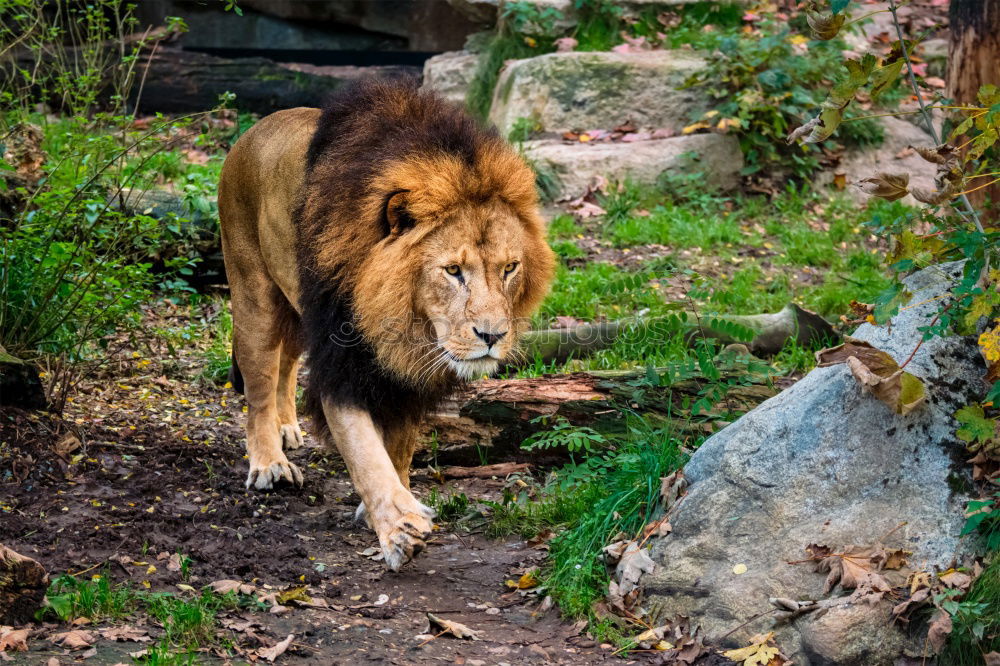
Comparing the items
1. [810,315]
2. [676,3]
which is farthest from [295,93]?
[810,315]

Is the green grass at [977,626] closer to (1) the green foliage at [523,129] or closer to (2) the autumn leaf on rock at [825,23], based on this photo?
(2) the autumn leaf on rock at [825,23]

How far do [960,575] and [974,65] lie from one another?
3.41m

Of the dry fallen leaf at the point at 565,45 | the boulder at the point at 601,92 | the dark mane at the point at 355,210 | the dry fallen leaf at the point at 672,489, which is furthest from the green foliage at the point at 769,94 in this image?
the dry fallen leaf at the point at 672,489

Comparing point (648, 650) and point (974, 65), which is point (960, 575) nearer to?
point (648, 650)

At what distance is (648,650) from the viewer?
12.6ft

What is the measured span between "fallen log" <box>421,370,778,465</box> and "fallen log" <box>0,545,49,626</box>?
2035 millimetres

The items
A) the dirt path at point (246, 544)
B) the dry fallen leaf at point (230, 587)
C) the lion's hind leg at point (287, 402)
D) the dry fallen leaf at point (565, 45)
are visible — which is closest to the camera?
the dirt path at point (246, 544)

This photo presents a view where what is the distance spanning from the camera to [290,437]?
6020 millimetres

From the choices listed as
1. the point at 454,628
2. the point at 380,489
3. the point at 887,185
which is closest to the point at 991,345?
the point at 887,185

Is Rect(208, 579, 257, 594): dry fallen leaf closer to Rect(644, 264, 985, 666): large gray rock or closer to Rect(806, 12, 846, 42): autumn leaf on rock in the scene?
Rect(644, 264, 985, 666): large gray rock

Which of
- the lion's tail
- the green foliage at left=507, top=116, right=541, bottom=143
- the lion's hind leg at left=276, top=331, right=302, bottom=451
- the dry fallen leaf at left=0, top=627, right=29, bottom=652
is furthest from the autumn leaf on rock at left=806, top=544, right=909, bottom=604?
the green foliage at left=507, top=116, right=541, bottom=143

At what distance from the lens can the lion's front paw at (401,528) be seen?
14.1 feet

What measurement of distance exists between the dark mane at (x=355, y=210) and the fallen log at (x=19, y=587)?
1.46m

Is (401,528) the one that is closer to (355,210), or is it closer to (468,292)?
(468,292)
